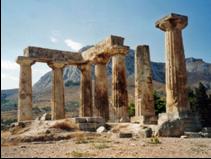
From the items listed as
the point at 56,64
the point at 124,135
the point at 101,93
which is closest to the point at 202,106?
the point at 101,93

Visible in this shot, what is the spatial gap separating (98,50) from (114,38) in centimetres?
303

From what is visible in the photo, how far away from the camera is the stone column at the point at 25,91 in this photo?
32062 millimetres

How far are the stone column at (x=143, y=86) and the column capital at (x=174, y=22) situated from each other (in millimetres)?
4860

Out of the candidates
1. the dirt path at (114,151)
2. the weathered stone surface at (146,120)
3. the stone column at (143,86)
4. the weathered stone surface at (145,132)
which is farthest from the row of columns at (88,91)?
the dirt path at (114,151)

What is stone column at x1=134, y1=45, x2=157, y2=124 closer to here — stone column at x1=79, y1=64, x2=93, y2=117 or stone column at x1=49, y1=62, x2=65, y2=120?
stone column at x1=79, y1=64, x2=93, y2=117

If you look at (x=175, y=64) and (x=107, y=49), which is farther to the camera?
(x=107, y=49)

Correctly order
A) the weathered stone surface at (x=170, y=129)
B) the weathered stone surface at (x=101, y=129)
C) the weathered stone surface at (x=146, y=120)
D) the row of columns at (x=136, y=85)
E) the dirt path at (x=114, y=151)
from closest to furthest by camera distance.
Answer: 1. the dirt path at (x=114, y=151)
2. the weathered stone surface at (x=170, y=129)
3. the weathered stone surface at (x=101, y=129)
4. the row of columns at (x=136, y=85)
5. the weathered stone surface at (x=146, y=120)

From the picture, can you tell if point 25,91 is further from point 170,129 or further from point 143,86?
point 170,129

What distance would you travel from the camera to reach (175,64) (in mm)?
23297

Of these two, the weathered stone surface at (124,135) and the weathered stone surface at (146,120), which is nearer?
the weathered stone surface at (124,135)

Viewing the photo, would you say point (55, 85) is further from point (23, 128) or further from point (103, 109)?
point (23, 128)

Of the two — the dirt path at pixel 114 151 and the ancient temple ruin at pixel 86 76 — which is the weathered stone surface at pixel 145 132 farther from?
the ancient temple ruin at pixel 86 76

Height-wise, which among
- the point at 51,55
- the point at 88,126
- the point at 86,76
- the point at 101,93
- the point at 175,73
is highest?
the point at 51,55

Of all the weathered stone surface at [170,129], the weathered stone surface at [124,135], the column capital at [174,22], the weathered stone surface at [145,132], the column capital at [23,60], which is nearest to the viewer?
the weathered stone surface at [124,135]
